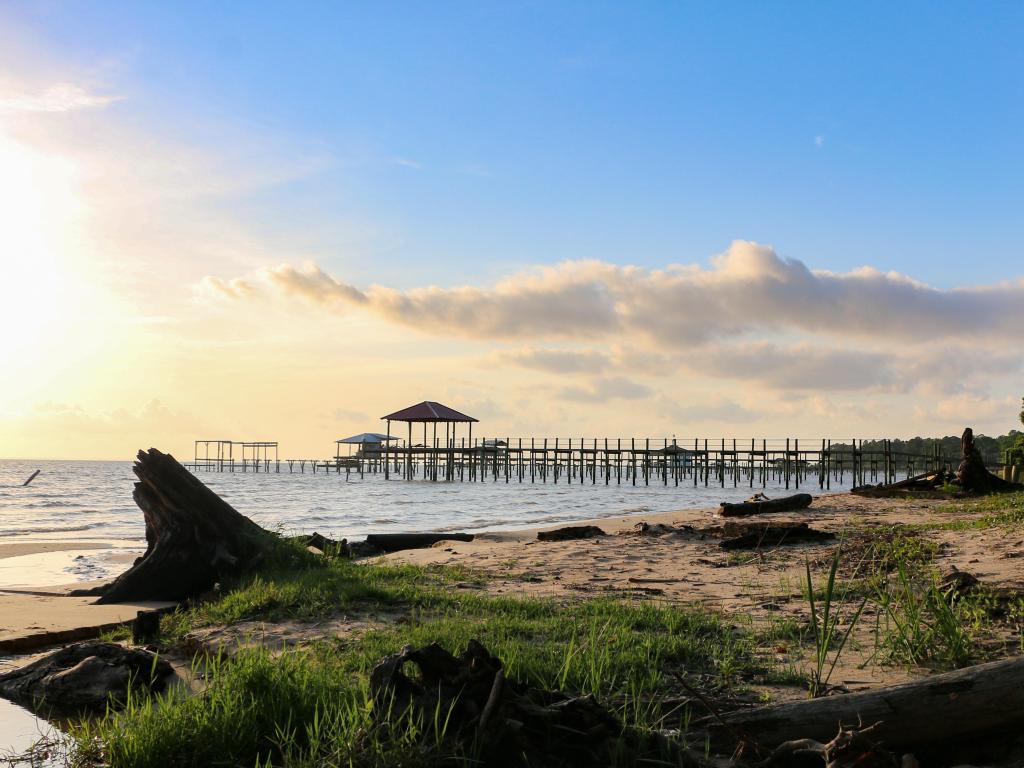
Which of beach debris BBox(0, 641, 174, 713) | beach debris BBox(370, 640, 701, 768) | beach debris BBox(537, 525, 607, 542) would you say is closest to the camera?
beach debris BBox(370, 640, 701, 768)

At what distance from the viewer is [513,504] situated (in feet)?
103

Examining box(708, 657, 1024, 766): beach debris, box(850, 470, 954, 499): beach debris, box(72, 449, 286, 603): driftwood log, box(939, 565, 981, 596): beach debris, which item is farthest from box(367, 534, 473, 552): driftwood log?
box(850, 470, 954, 499): beach debris

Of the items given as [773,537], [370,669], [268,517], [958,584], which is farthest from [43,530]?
[958,584]

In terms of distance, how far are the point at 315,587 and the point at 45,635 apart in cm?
229

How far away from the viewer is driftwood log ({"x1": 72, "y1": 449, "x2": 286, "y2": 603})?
29.6ft

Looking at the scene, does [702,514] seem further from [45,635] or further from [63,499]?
[63,499]

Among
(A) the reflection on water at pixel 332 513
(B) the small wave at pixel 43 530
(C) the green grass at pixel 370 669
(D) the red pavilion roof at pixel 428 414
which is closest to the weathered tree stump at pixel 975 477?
(A) the reflection on water at pixel 332 513

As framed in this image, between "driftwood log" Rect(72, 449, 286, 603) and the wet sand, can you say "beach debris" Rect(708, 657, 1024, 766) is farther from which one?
"driftwood log" Rect(72, 449, 286, 603)

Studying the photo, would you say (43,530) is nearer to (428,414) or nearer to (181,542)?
(181,542)

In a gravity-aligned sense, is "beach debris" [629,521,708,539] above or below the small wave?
above

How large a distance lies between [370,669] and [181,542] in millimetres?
→ 5454

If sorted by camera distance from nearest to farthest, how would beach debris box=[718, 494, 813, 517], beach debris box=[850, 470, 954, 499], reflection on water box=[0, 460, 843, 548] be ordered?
beach debris box=[718, 494, 813, 517] → reflection on water box=[0, 460, 843, 548] → beach debris box=[850, 470, 954, 499]

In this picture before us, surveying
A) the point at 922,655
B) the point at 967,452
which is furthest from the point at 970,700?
Answer: the point at 967,452

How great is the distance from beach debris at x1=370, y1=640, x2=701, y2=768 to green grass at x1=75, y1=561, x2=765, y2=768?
94 mm
